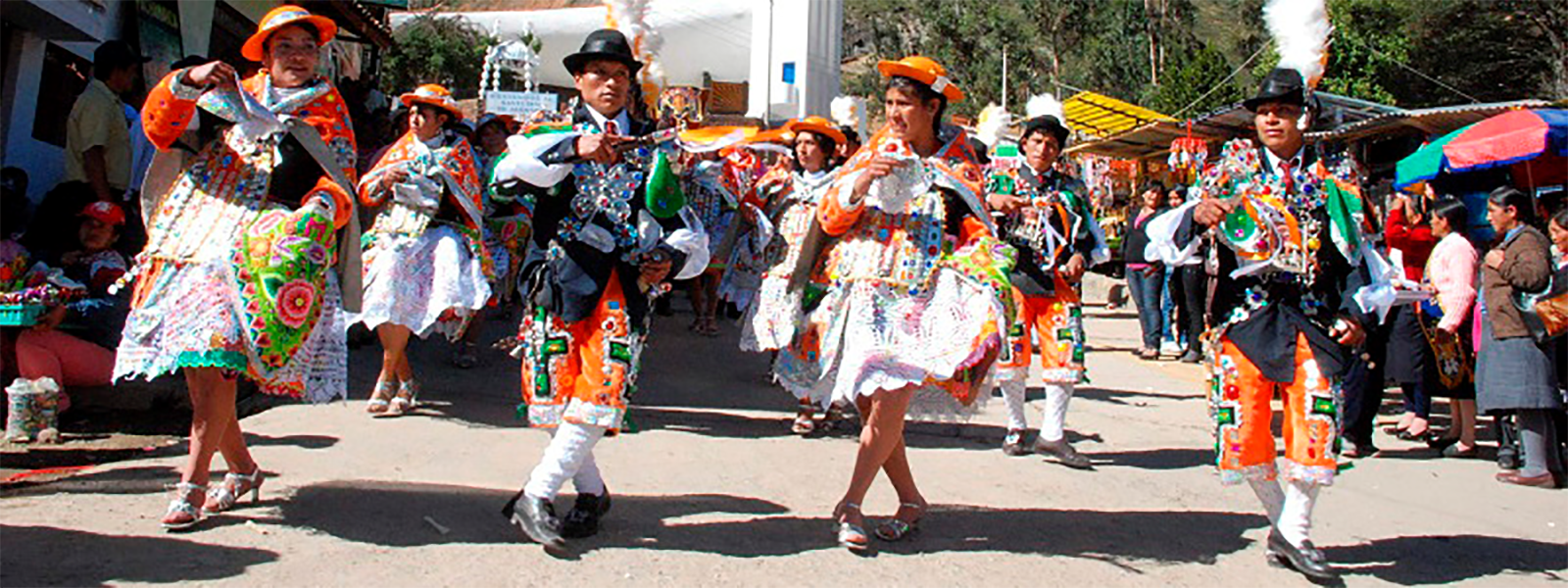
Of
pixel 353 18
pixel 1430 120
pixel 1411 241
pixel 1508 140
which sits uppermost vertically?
pixel 353 18

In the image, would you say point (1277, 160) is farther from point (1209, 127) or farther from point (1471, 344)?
point (1209, 127)

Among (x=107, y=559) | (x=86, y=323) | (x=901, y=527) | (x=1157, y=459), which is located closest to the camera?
(x=107, y=559)

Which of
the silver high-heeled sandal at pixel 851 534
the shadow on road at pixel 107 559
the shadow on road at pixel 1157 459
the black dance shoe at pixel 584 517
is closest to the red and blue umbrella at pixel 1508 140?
the shadow on road at pixel 1157 459

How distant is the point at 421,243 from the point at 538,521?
339 centimetres

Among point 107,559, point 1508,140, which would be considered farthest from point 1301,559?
point 1508,140

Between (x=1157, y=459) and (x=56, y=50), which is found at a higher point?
(x=56, y=50)

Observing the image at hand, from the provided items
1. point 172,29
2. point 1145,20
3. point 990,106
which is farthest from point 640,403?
point 1145,20

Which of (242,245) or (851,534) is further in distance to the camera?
(851,534)

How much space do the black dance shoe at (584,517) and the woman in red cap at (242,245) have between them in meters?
1.10

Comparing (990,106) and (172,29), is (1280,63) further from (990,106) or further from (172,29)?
(172,29)

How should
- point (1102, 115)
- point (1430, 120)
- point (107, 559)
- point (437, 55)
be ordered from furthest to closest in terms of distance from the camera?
point (437, 55) < point (1102, 115) < point (1430, 120) < point (107, 559)

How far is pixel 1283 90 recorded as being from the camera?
4.59m

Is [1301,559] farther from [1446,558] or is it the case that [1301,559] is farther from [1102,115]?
[1102,115]

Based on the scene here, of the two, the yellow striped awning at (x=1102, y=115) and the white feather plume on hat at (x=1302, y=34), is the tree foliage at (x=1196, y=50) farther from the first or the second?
the white feather plume on hat at (x=1302, y=34)
